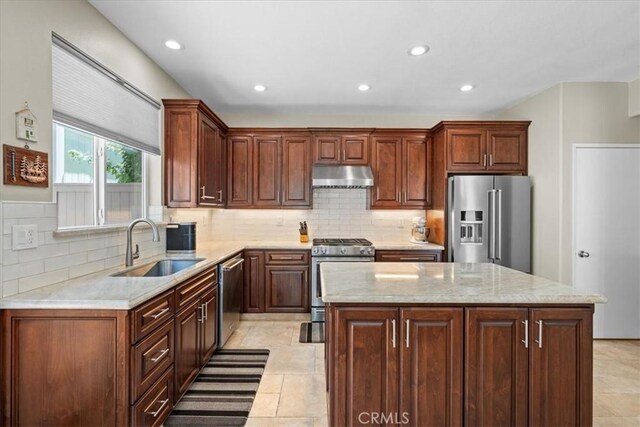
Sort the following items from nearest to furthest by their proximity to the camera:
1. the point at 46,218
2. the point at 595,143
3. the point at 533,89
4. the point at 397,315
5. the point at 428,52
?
the point at 397,315, the point at 46,218, the point at 428,52, the point at 595,143, the point at 533,89

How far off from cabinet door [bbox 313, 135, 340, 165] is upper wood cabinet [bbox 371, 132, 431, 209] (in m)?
0.49

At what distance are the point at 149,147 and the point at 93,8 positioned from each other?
3.68 feet

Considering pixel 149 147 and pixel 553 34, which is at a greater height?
pixel 553 34

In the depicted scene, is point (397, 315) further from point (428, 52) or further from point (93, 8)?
point (93, 8)

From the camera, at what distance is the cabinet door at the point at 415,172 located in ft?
14.8

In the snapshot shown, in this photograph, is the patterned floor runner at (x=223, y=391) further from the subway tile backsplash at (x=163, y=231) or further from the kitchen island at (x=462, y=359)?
the subway tile backsplash at (x=163, y=231)

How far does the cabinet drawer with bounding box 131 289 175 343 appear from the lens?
5.49 feet

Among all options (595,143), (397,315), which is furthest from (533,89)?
(397,315)

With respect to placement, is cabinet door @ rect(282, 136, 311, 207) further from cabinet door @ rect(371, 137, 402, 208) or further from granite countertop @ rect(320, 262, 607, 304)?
granite countertop @ rect(320, 262, 607, 304)

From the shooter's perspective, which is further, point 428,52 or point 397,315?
point 428,52

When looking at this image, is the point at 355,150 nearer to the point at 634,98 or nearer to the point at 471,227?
the point at 471,227

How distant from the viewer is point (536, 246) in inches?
152

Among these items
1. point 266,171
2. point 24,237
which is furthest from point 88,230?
point 266,171

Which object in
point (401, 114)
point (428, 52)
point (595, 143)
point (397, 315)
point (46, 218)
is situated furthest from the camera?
point (401, 114)
